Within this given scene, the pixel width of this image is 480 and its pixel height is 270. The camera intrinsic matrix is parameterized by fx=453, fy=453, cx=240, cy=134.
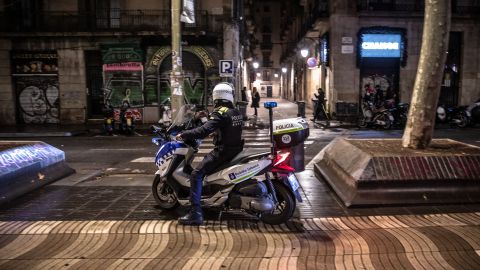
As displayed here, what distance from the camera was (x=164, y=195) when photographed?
6574 millimetres

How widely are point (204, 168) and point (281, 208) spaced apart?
1.10 metres

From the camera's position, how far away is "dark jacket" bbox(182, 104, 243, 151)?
5.50 metres

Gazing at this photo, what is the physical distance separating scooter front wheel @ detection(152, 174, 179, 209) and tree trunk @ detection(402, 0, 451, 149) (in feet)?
12.8

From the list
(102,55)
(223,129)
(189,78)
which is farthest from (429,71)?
(102,55)

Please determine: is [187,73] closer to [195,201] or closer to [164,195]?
[164,195]

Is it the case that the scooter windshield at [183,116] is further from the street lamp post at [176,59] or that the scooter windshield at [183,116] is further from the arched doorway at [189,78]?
the arched doorway at [189,78]

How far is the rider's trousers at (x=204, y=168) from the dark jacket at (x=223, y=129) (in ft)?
0.21

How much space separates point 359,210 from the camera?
6336mm

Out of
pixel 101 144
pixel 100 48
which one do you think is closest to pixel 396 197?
pixel 101 144

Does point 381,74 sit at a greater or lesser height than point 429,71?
greater

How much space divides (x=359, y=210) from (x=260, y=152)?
1747 mm

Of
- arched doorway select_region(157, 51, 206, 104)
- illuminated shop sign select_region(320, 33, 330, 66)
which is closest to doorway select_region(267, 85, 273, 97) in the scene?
illuminated shop sign select_region(320, 33, 330, 66)

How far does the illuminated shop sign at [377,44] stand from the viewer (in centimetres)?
2388

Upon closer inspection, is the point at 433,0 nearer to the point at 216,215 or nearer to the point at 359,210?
the point at 359,210
